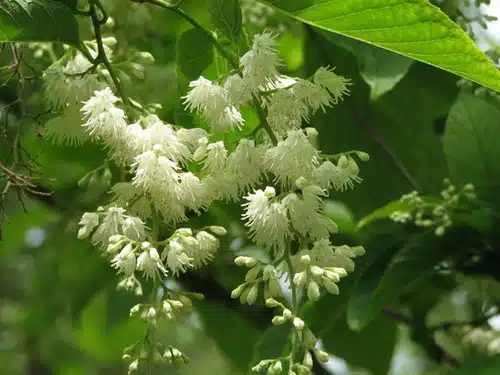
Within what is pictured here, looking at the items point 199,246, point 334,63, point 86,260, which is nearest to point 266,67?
point 199,246

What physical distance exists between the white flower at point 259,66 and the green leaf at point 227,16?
10 centimetres

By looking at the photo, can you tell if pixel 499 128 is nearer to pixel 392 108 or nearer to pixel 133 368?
pixel 392 108

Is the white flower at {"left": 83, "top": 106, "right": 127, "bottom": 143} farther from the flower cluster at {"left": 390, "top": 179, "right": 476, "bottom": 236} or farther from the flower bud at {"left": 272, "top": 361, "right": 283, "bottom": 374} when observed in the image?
the flower cluster at {"left": 390, "top": 179, "right": 476, "bottom": 236}

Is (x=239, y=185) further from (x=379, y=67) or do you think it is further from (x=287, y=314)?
(x=379, y=67)

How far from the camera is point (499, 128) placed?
201 cm

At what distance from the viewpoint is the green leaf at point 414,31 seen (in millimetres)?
1286

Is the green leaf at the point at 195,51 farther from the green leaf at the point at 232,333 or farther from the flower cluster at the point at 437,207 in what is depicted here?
the green leaf at the point at 232,333

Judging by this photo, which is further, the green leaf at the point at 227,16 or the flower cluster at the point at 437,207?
the flower cluster at the point at 437,207

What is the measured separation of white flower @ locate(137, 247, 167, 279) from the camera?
124 cm

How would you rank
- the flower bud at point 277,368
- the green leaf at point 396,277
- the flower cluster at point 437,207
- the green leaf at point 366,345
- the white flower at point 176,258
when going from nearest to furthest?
the flower bud at point 277,368
the white flower at point 176,258
the green leaf at point 396,277
the flower cluster at point 437,207
the green leaf at point 366,345

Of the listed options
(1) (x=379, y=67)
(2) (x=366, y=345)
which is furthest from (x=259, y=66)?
(2) (x=366, y=345)

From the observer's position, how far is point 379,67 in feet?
6.29

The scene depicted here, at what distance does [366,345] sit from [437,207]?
35.0 inches

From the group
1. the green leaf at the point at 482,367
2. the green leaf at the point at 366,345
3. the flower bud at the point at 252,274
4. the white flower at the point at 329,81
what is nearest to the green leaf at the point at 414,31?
the white flower at the point at 329,81
